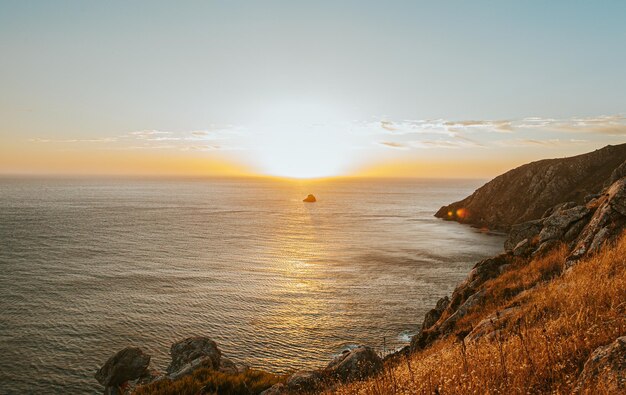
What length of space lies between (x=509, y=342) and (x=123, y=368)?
2482 cm

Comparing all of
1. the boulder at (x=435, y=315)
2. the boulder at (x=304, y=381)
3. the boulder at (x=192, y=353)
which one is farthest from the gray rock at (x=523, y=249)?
the boulder at (x=192, y=353)

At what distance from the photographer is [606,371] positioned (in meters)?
5.82

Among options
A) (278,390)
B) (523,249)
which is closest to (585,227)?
(523,249)

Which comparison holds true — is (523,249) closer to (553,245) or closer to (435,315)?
(553,245)

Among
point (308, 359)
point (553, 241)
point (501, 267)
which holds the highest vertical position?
point (553, 241)

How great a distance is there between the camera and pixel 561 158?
12181 cm

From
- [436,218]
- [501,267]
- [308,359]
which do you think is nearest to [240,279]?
[308,359]

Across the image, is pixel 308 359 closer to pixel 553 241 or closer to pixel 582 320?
pixel 553 241

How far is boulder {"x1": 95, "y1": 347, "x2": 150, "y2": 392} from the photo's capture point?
81.8 ft

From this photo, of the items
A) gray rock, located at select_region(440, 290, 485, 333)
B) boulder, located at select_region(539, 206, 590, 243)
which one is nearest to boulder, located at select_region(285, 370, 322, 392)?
gray rock, located at select_region(440, 290, 485, 333)

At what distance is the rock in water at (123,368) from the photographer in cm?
2492

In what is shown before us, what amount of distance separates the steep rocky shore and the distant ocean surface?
263 centimetres

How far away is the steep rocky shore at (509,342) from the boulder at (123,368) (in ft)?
0.20

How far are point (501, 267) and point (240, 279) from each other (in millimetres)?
38703
